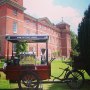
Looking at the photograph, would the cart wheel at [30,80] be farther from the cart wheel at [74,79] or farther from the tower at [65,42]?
the tower at [65,42]

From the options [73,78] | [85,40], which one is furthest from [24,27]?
[73,78]

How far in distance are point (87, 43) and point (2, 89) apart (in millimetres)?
5719

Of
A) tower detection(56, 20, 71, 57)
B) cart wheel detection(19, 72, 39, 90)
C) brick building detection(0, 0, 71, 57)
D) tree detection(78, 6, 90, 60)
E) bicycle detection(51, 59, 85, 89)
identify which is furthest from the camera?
tower detection(56, 20, 71, 57)

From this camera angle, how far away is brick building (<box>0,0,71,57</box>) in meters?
39.2

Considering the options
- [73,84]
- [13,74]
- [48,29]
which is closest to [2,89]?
[13,74]

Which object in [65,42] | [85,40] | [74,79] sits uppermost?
[65,42]

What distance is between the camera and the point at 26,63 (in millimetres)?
10500

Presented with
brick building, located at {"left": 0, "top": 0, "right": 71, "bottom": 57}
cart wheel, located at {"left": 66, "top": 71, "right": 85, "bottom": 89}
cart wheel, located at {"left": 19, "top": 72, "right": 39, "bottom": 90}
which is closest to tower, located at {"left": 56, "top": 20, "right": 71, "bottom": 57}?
brick building, located at {"left": 0, "top": 0, "right": 71, "bottom": 57}

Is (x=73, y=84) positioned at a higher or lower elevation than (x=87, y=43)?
lower

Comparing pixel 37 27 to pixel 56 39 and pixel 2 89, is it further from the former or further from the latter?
pixel 2 89

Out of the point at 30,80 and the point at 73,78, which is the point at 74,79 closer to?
the point at 73,78

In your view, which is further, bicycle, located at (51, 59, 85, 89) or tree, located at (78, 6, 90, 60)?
tree, located at (78, 6, 90, 60)

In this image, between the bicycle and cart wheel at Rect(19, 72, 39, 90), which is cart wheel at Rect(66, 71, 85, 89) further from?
cart wheel at Rect(19, 72, 39, 90)

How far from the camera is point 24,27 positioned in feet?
162
